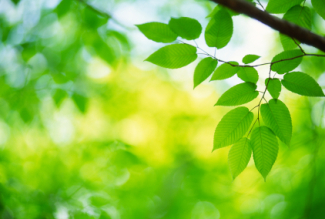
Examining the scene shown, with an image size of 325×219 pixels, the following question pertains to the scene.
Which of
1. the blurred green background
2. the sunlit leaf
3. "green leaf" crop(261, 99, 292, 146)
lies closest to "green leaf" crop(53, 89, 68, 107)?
the blurred green background

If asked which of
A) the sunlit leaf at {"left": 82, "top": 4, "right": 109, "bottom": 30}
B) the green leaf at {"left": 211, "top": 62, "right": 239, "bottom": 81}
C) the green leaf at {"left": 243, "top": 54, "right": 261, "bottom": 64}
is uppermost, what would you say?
the sunlit leaf at {"left": 82, "top": 4, "right": 109, "bottom": 30}

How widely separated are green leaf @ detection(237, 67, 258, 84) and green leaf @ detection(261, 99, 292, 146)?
15cm

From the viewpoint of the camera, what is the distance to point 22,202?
219 centimetres

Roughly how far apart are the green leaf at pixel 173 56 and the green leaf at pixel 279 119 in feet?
1.52

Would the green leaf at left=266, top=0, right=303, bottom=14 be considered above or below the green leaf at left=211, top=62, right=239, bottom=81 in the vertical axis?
above

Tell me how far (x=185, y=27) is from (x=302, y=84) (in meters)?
0.63

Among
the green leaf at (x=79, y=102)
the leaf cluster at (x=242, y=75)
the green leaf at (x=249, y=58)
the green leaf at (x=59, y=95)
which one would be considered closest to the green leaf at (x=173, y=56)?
the leaf cluster at (x=242, y=75)

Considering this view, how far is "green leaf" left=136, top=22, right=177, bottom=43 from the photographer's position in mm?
1034

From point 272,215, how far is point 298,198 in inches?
34.3

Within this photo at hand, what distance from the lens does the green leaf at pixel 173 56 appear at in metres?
1.03

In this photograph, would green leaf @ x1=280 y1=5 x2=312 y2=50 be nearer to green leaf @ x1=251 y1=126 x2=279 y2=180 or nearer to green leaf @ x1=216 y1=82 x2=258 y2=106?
green leaf @ x1=216 y1=82 x2=258 y2=106

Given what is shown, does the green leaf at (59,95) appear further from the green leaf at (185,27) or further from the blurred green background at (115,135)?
the green leaf at (185,27)

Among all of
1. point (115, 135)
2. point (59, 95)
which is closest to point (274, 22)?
point (59, 95)

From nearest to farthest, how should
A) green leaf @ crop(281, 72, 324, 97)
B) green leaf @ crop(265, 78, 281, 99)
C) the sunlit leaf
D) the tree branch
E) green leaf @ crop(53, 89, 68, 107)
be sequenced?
1. the tree branch
2. green leaf @ crop(281, 72, 324, 97)
3. green leaf @ crop(265, 78, 281, 99)
4. the sunlit leaf
5. green leaf @ crop(53, 89, 68, 107)
